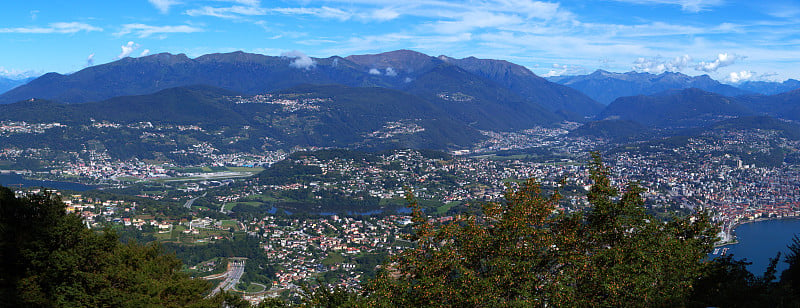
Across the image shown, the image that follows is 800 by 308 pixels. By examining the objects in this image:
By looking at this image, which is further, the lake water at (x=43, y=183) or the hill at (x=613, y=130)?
the hill at (x=613, y=130)

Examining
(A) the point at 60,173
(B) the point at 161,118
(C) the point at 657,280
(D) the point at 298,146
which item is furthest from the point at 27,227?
(B) the point at 161,118

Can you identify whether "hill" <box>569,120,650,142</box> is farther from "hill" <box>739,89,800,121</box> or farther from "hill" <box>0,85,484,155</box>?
"hill" <box>739,89,800,121</box>

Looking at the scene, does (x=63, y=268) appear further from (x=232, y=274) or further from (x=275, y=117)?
(x=275, y=117)

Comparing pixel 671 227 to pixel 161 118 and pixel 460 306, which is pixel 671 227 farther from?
pixel 161 118

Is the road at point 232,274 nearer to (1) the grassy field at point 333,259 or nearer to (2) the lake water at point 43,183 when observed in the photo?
(1) the grassy field at point 333,259

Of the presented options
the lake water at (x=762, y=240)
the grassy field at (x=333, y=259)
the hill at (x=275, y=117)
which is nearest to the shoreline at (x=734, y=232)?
the lake water at (x=762, y=240)

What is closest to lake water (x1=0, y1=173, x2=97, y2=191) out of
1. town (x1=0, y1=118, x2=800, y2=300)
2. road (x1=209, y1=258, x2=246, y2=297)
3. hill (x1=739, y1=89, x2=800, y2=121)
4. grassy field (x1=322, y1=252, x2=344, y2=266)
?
town (x1=0, y1=118, x2=800, y2=300)
